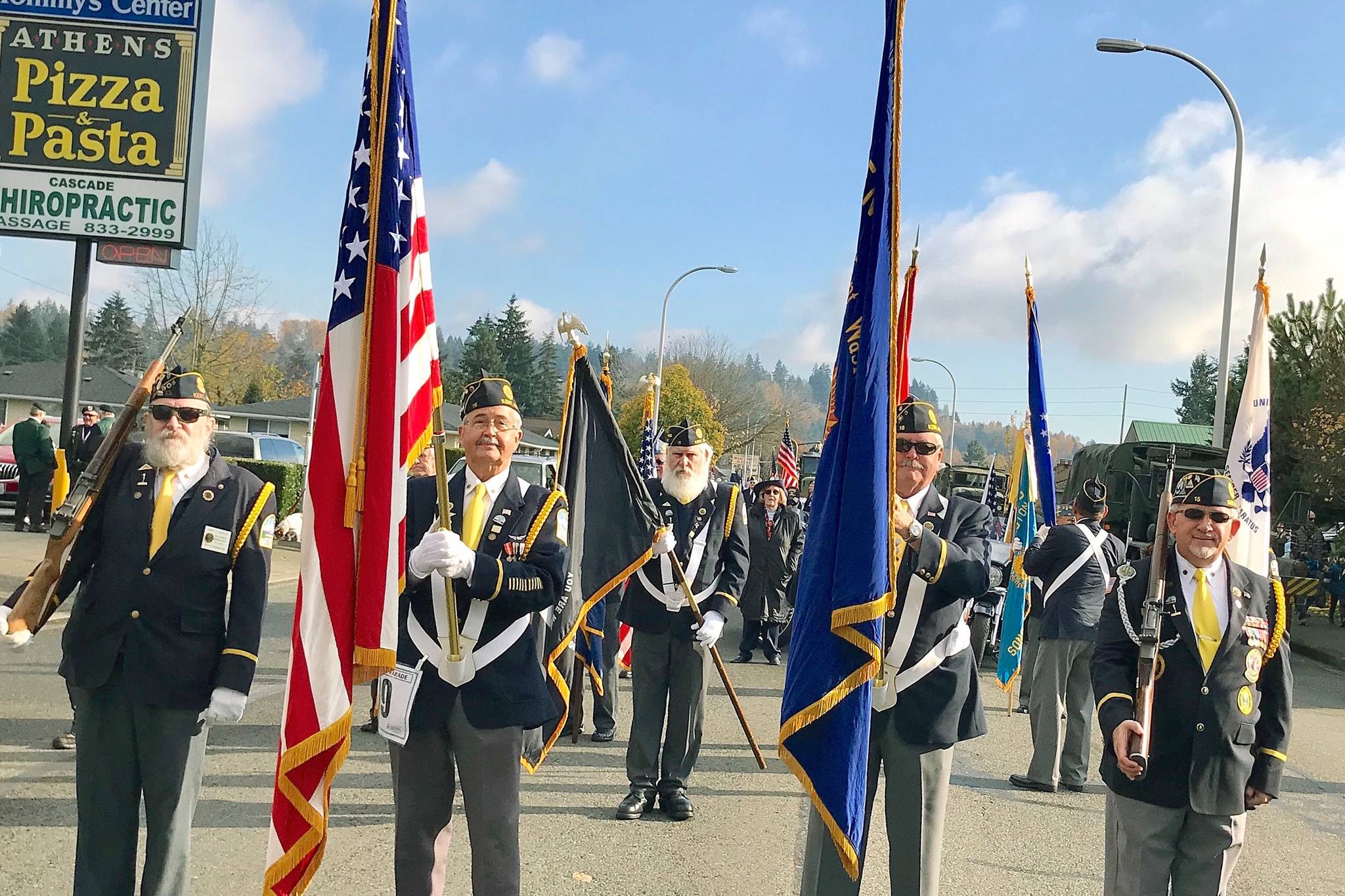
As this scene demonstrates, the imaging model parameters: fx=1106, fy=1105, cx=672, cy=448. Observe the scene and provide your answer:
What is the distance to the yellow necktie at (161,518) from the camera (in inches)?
159

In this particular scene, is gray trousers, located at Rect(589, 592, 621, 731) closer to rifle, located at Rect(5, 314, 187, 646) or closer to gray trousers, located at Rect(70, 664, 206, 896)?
gray trousers, located at Rect(70, 664, 206, 896)

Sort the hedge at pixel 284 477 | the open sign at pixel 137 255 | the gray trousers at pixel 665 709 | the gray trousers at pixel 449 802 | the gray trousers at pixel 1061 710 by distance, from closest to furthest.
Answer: the gray trousers at pixel 449 802 → the gray trousers at pixel 665 709 → the gray trousers at pixel 1061 710 → the open sign at pixel 137 255 → the hedge at pixel 284 477

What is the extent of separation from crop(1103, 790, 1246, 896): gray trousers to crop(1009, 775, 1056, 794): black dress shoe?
3663mm

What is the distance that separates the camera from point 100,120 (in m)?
10.2

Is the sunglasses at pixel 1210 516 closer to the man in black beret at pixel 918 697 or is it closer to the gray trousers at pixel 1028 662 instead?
the man in black beret at pixel 918 697

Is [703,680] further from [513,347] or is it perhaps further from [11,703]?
[513,347]

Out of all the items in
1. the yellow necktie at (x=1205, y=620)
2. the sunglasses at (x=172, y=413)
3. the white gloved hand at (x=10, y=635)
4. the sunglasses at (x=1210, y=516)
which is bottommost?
the white gloved hand at (x=10, y=635)

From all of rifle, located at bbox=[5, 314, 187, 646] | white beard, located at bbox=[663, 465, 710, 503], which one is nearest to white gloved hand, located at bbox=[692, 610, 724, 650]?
white beard, located at bbox=[663, 465, 710, 503]

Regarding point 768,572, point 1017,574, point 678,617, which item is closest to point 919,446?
point 678,617

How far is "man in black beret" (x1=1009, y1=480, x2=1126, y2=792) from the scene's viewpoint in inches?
301

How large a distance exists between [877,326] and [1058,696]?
16.0 feet

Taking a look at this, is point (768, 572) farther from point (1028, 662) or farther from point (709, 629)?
point (709, 629)

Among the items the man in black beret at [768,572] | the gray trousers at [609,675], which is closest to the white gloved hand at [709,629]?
the gray trousers at [609,675]

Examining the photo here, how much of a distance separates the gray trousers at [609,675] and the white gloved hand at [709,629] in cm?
190
